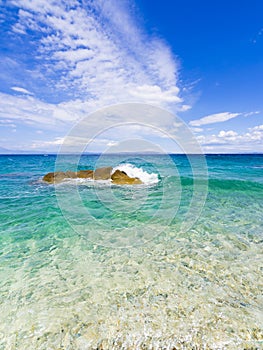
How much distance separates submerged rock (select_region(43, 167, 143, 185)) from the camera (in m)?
17.0

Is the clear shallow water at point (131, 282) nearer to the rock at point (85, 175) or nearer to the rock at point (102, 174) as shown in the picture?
the rock at point (102, 174)

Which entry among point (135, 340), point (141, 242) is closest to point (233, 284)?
point (135, 340)

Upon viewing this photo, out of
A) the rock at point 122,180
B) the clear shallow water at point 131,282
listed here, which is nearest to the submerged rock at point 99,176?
the rock at point 122,180

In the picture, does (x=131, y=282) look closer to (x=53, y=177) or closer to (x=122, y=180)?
(x=122, y=180)

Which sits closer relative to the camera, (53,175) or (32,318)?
(32,318)

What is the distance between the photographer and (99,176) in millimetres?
18828

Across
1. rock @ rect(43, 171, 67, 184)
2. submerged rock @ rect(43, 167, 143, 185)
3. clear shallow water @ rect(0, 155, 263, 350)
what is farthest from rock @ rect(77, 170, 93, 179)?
clear shallow water @ rect(0, 155, 263, 350)

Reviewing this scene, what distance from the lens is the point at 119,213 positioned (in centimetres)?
873

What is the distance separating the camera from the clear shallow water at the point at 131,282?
293 cm

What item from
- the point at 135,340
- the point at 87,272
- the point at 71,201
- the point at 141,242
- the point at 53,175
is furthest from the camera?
the point at 53,175

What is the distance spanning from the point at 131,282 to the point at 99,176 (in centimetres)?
1522

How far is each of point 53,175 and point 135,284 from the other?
15545mm

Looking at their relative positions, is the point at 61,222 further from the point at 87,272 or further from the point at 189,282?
the point at 189,282

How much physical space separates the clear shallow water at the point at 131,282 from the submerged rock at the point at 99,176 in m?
8.95
